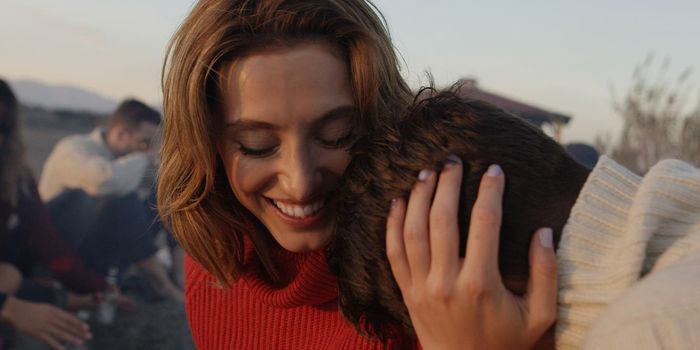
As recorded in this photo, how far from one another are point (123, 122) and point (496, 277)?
5.04 m

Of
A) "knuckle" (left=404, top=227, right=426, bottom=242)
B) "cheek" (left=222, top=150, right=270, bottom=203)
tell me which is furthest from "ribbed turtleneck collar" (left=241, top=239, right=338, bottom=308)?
"knuckle" (left=404, top=227, right=426, bottom=242)

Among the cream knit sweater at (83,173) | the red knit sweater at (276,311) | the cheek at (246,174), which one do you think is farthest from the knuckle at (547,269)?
the cream knit sweater at (83,173)

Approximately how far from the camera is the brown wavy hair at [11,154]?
13.6 ft

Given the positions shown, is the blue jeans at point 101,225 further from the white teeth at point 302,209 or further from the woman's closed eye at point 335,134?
the woman's closed eye at point 335,134

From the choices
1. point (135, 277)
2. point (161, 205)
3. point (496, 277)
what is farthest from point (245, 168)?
point (135, 277)

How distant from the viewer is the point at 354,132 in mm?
1626

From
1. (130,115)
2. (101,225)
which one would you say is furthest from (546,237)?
(130,115)

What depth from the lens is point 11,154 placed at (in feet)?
13.8

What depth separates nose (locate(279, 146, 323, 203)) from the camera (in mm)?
1561

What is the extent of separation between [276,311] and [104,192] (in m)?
3.58

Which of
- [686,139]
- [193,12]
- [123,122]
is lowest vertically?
[686,139]

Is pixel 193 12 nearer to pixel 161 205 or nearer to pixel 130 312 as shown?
pixel 161 205

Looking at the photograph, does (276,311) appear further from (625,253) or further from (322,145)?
(625,253)

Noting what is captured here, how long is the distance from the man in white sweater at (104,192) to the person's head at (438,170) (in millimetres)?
3954
